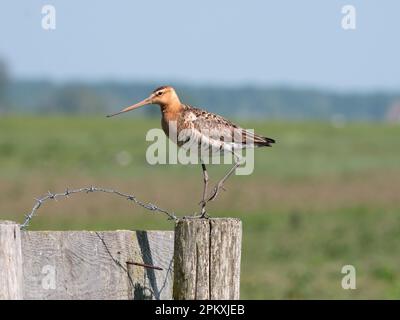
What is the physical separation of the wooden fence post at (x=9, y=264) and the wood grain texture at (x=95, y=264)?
239mm

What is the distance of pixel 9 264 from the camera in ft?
17.1

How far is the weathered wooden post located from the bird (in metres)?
2.00

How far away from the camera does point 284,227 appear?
2291 cm

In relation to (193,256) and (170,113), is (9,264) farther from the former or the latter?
(170,113)

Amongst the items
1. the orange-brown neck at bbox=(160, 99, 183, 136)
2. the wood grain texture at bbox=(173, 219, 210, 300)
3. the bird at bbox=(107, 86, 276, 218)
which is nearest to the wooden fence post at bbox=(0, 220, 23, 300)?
the wood grain texture at bbox=(173, 219, 210, 300)

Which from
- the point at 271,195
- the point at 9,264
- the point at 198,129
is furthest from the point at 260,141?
the point at 271,195

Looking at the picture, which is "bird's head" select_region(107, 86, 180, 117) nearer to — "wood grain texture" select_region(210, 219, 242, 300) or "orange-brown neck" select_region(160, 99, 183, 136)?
"orange-brown neck" select_region(160, 99, 183, 136)

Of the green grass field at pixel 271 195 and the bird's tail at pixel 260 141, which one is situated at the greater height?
the green grass field at pixel 271 195

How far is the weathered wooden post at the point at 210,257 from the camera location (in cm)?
540

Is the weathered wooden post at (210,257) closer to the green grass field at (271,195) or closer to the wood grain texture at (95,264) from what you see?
the wood grain texture at (95,264)

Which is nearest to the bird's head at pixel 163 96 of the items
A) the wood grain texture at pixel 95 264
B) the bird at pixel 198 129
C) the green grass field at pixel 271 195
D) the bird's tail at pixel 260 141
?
the bird at pixel 198 129

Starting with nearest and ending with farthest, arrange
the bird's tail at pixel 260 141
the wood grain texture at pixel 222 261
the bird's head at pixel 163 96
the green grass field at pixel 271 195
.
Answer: the wood grain texture at pixel 222 261 → the bird's head at pixel 163 96 → the bird's tail at pixel 260 141 → the green grass field at pixel 271 195

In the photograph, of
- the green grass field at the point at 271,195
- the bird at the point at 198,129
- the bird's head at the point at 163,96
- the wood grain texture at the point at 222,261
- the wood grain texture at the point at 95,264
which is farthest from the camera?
the green grass field at the point at 271,195
